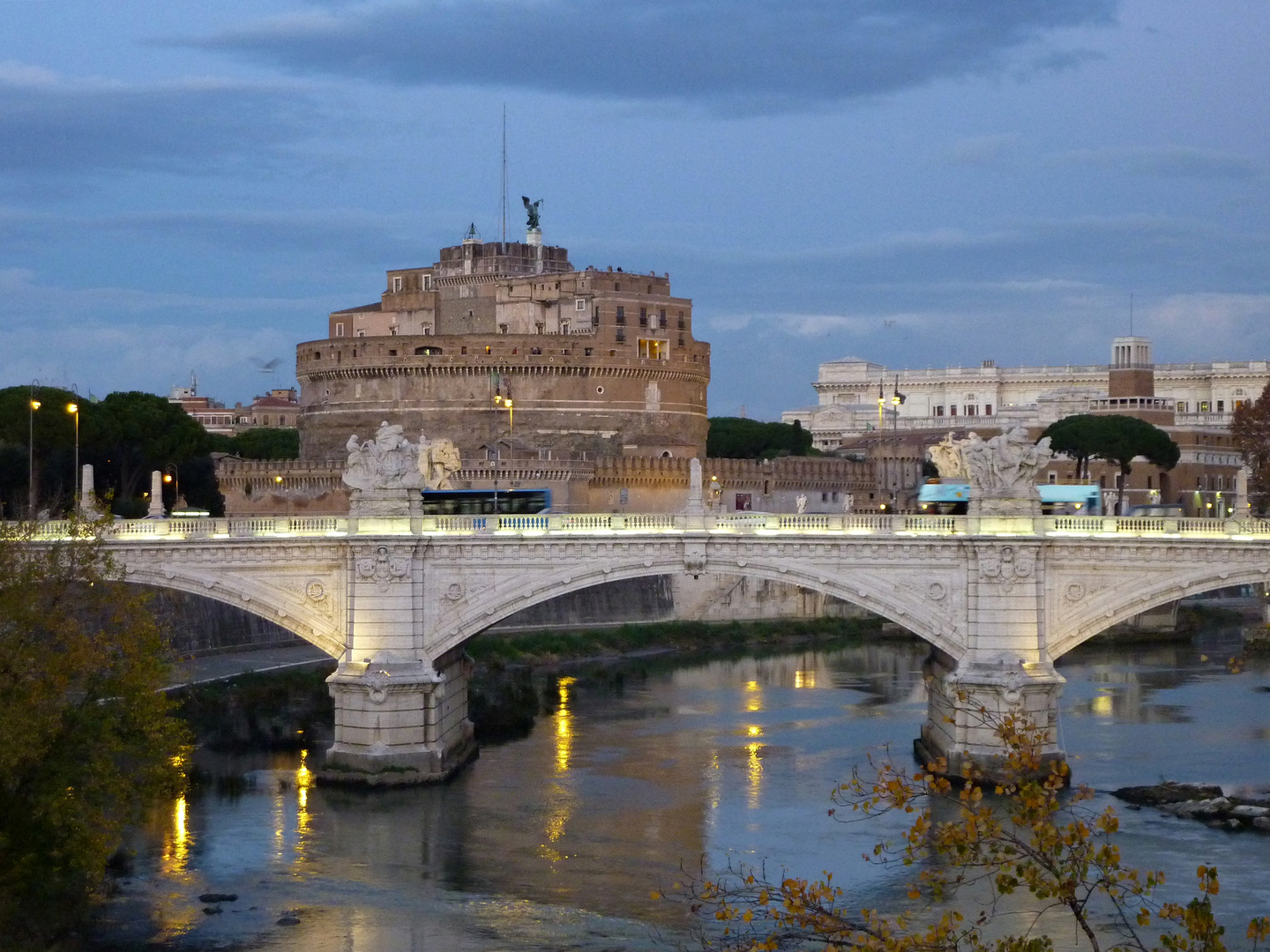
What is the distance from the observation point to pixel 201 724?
164 ft

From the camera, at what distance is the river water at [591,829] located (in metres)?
32.4

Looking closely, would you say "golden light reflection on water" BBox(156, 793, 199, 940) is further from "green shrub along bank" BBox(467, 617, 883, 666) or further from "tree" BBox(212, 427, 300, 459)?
"tree" BBox(212, 427, 300, 459)

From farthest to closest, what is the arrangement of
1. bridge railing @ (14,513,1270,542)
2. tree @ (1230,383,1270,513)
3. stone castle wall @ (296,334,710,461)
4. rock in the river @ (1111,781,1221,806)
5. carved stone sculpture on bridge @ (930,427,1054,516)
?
stone castle wall @ (296,334,710,461) < tree @ (1230,383,1270,513) < carved stone sculpture on bridge @ (930,427,1054,516) < bridge railing @ (14,513,1270,542) < rock in the river @ (1111,781,1221,806)

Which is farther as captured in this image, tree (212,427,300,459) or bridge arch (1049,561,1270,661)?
tree (212,427,300,459)

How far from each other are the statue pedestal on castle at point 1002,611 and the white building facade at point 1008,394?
9636cm

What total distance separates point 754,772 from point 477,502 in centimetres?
930

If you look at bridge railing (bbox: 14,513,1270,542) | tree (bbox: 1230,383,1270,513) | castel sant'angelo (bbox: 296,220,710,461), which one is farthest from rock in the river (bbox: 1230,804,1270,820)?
castel sant'angelo (bbox: 296,220,710,461)

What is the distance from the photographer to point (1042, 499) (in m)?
45.4

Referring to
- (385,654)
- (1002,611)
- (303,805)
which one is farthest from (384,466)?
(1002,611)

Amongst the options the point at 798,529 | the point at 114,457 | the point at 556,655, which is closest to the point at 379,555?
the point at 798,529

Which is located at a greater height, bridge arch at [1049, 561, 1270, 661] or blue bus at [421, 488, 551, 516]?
blue bus at [421, 488, 551, 516]

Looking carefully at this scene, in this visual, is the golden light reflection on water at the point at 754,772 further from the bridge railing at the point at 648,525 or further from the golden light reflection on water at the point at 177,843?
the golden light reflection on water at the point at 177,843

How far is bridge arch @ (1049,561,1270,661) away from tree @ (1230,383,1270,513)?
3586 centimetres

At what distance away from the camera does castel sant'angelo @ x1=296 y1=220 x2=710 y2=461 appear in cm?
8888
